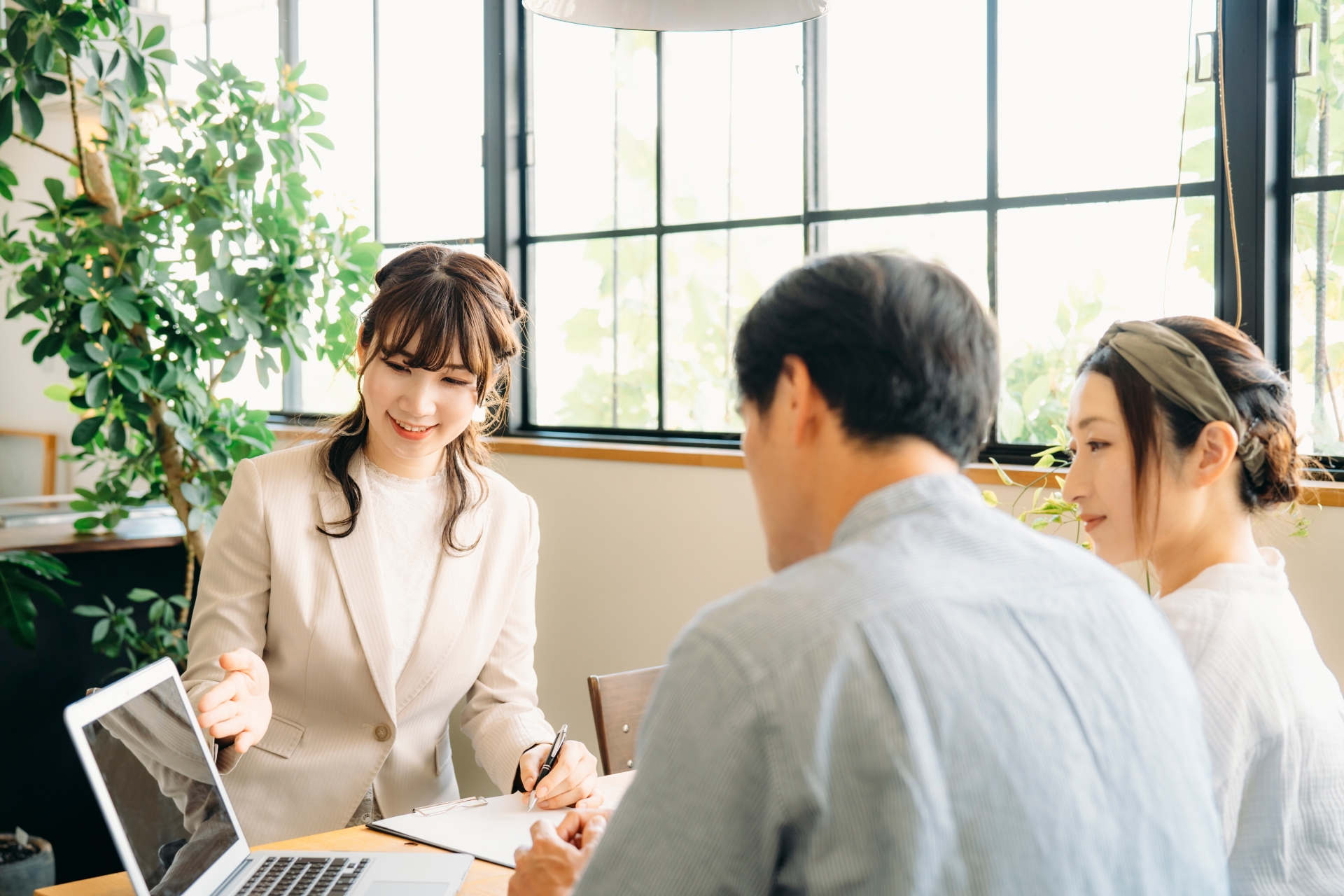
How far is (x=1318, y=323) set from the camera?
203 centimetres

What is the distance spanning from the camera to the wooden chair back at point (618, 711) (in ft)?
6.02

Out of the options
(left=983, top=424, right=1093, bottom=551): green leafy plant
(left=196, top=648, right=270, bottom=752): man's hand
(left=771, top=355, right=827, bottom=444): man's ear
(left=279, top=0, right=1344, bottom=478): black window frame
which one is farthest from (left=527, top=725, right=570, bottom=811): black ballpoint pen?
(left=279, top=0, right=1344, bottom=478): black window frame

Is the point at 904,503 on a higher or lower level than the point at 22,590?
higher

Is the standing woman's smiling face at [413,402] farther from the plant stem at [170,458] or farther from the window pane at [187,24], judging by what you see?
the window pane at [187,24]

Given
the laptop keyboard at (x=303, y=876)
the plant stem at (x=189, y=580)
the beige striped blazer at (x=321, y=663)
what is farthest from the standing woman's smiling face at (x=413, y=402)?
the plant stem at (x=189, y=580)

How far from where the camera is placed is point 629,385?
308 centimetres

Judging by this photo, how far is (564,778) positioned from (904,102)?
1.77m

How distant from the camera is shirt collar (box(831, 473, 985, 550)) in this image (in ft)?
2.32

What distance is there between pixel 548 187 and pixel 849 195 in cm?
105

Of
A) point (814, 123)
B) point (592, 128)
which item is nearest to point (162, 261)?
point (592, 128)

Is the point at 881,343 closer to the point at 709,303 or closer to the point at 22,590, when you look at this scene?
the point at 709,303

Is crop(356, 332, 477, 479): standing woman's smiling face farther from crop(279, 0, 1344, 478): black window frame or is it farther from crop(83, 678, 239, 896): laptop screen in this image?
crop(279, 0, 1344, 478): black window frame

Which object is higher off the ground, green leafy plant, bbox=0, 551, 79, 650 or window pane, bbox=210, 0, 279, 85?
window pane, bbox=210, 0, 279, 85

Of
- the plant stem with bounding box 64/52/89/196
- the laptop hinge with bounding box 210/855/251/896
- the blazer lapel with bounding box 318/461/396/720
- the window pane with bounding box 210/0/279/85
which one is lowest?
the laptop hinge with bounding box 210/855/251/896
